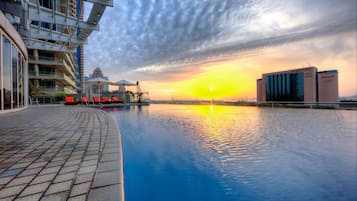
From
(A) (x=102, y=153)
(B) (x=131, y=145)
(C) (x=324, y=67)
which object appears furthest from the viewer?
(C) (x=324, y=67)

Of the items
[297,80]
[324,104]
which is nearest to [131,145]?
[324,104]

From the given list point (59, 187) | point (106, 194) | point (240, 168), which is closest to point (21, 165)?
point (59, 187)

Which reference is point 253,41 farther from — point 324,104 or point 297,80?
point 297,80

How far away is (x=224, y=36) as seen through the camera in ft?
32.8

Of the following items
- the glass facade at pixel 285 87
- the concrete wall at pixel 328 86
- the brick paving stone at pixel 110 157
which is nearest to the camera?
the brick paving stone at pixel 110 157

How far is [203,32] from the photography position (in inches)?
394

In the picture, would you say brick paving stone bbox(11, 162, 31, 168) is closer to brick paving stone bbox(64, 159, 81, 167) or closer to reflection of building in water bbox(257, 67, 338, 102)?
brick paving stone bbox(64, 159, 81, 167)

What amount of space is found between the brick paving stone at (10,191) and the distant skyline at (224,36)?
709cm

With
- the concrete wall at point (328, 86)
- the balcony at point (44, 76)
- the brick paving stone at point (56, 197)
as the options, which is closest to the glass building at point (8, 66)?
the brick paving stone at point (56, 197)

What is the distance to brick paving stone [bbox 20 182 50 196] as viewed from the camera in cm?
120

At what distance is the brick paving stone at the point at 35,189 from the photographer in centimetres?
120

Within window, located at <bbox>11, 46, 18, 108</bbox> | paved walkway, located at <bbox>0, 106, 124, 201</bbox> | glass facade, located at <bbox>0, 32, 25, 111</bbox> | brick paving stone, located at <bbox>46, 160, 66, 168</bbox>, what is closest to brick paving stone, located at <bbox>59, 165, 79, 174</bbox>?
paved walkway, located at <bbox>0, 106, 124, 201</bbox>

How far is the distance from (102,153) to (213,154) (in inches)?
93.5

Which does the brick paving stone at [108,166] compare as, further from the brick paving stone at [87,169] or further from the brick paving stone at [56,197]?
the brick paving stone at [56,197]
